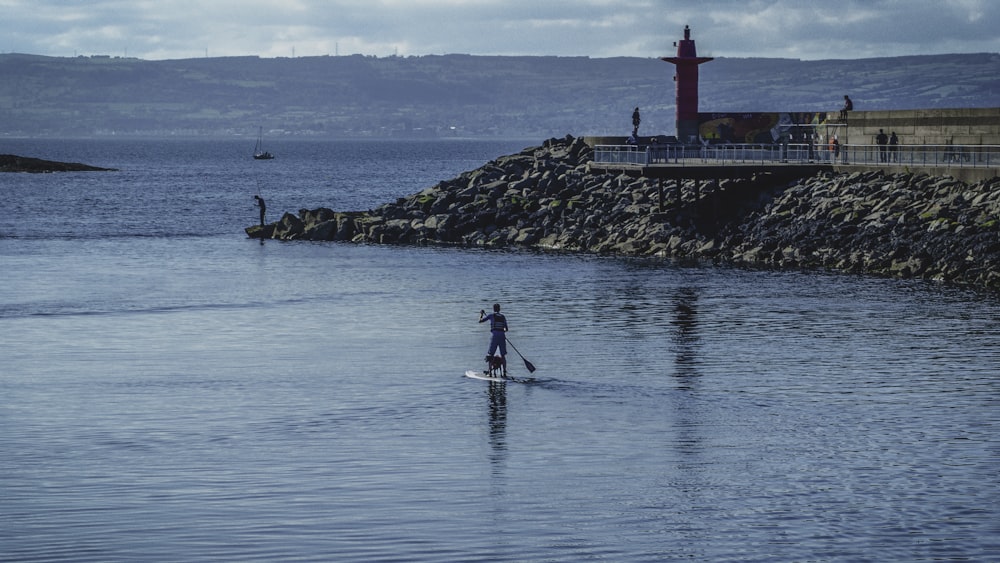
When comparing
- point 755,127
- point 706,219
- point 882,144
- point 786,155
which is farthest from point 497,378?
point 755,127

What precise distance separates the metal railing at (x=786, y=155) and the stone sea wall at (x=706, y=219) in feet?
3.72

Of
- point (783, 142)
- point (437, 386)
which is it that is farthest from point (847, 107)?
point (437, 386)

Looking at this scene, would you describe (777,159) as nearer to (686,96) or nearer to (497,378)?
(686,96)

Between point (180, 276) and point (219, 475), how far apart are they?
34.7 meters

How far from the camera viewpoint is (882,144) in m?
59.5

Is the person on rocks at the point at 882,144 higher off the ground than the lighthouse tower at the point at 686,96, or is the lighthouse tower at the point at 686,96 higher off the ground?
the lighthouse tower at the point at 686,96

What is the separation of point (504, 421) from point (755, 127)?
→ 46197mm

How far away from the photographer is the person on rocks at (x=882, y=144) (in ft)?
190

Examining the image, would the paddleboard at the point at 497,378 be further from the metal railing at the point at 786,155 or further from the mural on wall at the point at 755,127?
the mural on wall at the point at 755,127

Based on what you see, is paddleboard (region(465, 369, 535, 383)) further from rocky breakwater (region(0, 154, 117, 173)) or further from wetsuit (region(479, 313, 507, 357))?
rocky breakwater (region(0, 154, 117, 173))

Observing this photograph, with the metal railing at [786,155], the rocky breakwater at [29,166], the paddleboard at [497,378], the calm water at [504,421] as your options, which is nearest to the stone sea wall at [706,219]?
the metal railing at [786,155]

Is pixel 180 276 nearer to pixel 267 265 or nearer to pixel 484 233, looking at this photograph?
pixel 267 265

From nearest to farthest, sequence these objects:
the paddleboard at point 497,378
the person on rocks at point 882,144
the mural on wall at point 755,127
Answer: the paddleboard at point 497,378, the person on rocks at point 882,144, the mural on wall at point 755,127

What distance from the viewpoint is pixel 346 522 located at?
61.1 feet
